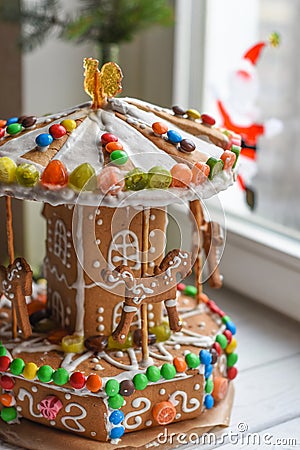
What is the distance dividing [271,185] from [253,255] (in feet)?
0.75

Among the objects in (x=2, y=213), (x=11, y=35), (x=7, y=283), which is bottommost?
(x=2, y=213)

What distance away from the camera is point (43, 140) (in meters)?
0.85

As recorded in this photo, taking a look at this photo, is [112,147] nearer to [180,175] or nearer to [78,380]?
[180,175]

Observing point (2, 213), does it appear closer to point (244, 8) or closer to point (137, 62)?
point (137, 62)

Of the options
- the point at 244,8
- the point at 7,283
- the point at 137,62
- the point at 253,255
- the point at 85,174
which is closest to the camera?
the point at 85,174

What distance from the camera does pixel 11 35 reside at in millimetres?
1555

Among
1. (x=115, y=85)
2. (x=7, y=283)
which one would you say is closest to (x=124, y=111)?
(x=115, y=85)

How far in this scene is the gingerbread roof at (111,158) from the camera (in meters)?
0.80

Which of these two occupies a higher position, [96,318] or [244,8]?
[244,8]

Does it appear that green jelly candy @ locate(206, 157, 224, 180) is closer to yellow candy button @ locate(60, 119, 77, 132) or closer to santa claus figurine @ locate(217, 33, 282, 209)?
A: yellow candy button @ locate(60, 119, 77, 132)

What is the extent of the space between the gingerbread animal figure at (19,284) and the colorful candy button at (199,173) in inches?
8.7

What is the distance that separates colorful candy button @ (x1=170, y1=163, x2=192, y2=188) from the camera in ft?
2.70

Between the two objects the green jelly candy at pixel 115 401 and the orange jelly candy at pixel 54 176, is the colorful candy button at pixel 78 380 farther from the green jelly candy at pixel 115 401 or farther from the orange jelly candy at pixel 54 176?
the orange jelly candy at pixel 54 176

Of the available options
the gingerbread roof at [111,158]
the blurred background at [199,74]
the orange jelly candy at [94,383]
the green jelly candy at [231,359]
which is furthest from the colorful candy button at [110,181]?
the blurred background at [199,74]
